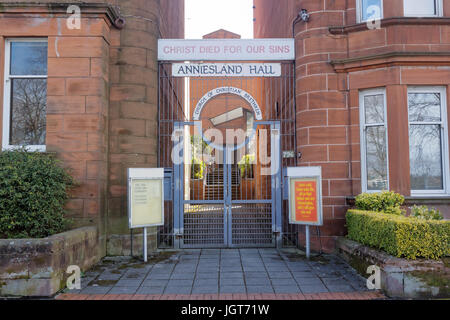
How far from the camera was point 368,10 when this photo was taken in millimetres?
7340

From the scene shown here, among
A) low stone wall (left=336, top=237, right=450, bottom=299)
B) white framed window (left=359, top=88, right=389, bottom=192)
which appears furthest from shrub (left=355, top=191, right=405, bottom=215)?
low stone wall (left=336, top=237, right=450, bottom=299)

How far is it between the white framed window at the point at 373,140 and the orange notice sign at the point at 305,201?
3.98ft

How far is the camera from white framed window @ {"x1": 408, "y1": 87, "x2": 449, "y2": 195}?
6902 millimetres

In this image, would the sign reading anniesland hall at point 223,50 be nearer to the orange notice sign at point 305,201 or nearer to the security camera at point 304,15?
the security camera at point 304,15

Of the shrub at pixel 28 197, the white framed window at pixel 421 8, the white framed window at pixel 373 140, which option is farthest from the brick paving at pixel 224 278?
the white framed window at pixel 421 8

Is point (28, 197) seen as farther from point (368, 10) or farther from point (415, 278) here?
point (368, 10)

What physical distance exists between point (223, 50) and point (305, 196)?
147 inches

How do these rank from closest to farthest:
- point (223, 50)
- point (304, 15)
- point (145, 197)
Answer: point (145, 197) < point (304, 15) < point (223, 50)

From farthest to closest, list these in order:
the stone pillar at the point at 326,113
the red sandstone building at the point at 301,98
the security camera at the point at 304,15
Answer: the security camera at the point at 304,15 < the stone pillar at the point at 326,113 < the red sandstone building at the point at 301,98

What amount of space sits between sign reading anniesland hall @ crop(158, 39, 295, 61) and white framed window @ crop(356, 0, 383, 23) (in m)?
1.49

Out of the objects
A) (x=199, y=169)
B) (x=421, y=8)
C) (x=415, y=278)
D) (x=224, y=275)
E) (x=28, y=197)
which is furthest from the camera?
(x=199, y=169)

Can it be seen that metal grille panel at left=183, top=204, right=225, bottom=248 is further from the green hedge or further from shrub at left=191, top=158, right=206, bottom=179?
the green hedge

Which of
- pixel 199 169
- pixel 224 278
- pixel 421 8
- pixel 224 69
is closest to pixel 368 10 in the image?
pixel 421 8

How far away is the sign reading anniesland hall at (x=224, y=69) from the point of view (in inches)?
309
